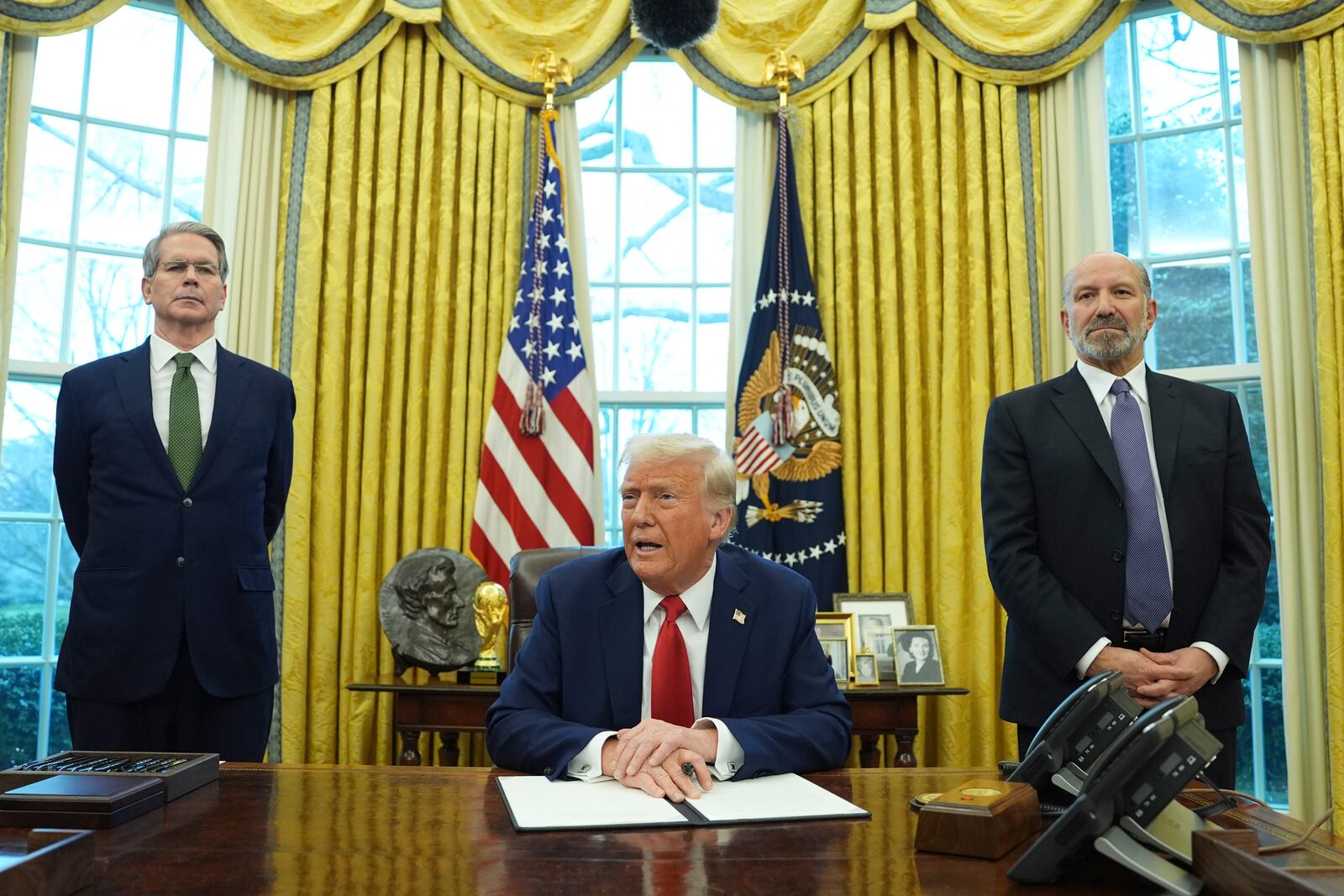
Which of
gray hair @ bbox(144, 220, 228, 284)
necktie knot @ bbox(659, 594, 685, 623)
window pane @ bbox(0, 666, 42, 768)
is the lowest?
window pane @ bbox(0, 666, 42, 768)

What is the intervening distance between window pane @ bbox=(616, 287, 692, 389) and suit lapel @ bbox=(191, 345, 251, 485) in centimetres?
214

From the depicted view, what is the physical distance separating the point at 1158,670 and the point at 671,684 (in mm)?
965

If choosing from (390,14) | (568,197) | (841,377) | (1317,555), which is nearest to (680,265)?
(568,197)

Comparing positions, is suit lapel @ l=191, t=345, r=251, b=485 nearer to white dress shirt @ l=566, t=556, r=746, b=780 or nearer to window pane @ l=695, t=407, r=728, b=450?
white dress shirt @ l=566, t=556, r=746, b=780

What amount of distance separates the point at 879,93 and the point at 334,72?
6.82 ft

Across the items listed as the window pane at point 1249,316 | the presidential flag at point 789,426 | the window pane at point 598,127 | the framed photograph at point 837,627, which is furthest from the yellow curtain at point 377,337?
the window pane at point 1249,316

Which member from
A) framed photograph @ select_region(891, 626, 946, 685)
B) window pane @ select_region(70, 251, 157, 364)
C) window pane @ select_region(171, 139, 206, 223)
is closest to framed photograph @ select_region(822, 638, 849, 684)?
framed photograph @ select_region(891, 626, 946, 685)

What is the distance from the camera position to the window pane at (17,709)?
4.04 meters

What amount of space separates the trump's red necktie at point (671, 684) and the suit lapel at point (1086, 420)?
40.8 inches

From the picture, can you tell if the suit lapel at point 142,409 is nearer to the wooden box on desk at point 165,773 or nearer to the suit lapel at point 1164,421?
the wooden box on desk at point 165,773

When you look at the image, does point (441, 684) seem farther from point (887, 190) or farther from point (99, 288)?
point (887, 190)

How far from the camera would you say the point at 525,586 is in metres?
3.07

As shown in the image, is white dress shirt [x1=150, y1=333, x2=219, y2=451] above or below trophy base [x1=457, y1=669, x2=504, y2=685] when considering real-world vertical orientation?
above

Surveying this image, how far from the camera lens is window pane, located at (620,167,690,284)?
4680mm
